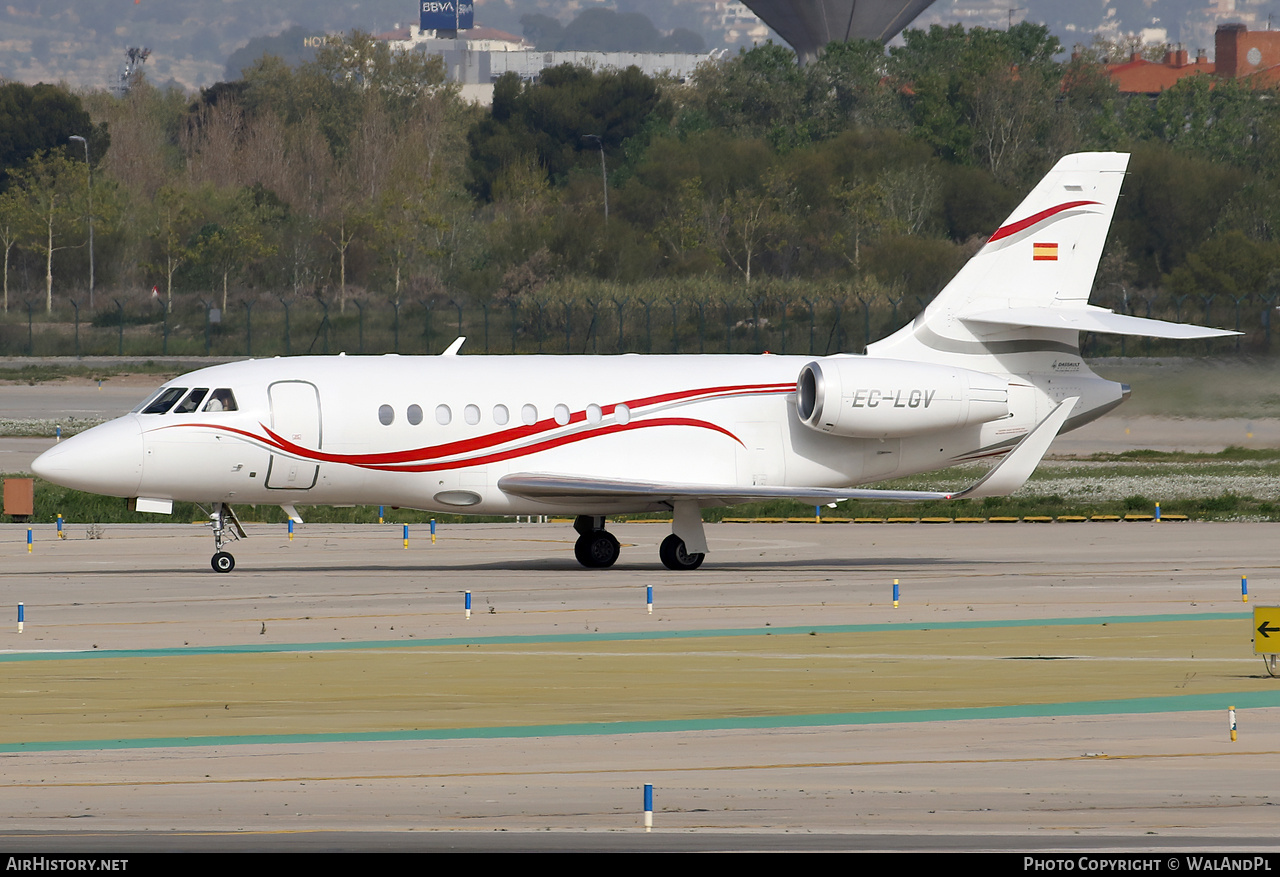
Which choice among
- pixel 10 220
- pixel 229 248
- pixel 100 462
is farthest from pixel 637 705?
pixel 10 220

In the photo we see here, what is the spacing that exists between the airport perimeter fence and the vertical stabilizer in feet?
118

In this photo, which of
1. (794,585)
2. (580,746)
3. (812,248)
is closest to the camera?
(580,746)

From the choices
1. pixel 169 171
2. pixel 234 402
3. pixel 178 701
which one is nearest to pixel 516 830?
pixel 178 701

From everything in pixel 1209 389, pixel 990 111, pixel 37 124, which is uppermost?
pixel 990 111

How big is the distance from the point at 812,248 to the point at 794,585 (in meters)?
74.8

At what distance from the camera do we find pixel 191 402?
2742 cm

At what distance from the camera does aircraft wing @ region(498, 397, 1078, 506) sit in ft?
89.2

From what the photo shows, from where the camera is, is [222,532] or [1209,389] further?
[1209,389]

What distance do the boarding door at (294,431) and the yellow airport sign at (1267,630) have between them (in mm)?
15709

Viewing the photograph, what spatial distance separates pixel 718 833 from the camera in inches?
449

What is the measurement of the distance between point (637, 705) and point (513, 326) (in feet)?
193

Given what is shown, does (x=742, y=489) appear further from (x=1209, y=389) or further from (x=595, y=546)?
(x=1209, y=389)

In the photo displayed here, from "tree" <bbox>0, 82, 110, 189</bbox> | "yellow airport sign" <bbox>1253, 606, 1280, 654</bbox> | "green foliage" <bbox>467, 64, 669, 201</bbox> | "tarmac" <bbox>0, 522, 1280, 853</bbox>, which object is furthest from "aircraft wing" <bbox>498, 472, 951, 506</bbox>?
"green foliage" <bbox>467, 64, 669, 201</bbox>

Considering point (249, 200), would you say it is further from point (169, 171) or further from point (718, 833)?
point (718, 833)
